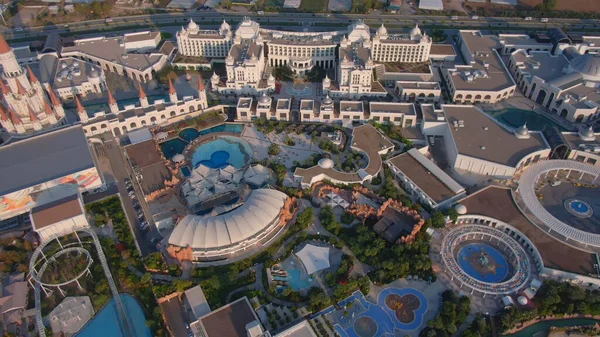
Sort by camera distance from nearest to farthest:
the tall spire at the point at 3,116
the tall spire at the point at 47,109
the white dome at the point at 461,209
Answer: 1. the white dome at the point at 461,209
2. the tall spire at the point at 3,116
3. the tall spire at the point at 47,109

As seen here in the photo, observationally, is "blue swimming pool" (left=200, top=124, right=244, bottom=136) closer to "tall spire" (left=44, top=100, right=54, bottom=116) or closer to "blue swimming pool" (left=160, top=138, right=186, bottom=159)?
"blue swimming pool" (left=160, top=138, right=186, bottom=159)

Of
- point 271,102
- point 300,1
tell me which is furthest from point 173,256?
point 300,1

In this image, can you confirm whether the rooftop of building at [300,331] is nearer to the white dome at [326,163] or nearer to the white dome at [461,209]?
the white dome at [326,163]

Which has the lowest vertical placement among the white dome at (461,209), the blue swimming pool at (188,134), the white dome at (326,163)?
the blue swimming pool at (188,134)

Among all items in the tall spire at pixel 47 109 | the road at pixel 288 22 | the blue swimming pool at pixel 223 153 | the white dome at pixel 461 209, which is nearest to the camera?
the white dome at pixel 461 209

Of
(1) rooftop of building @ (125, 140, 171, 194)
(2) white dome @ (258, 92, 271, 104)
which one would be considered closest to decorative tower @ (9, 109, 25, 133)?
(1) rooftop of building @ (125, 140, 171, 194)

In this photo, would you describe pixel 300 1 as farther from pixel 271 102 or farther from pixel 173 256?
pixel 173 256

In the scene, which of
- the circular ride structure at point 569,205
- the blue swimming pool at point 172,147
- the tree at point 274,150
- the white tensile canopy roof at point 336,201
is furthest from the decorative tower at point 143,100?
the circular ride structure at point 569,205
